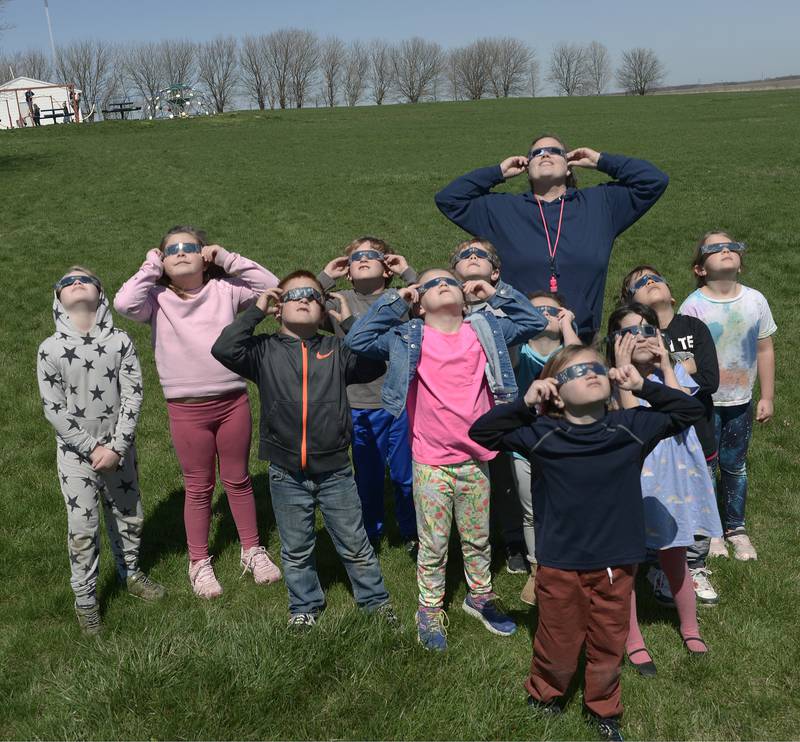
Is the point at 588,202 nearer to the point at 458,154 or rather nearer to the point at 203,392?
the point at 203,392

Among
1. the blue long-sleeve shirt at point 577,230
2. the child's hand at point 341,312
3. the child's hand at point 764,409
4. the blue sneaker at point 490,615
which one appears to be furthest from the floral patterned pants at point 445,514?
the child's hand at point 764,409

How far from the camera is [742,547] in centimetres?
504

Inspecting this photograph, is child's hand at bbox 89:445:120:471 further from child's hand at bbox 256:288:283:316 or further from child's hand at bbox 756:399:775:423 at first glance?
child's hand at bbox 756:399:775:423

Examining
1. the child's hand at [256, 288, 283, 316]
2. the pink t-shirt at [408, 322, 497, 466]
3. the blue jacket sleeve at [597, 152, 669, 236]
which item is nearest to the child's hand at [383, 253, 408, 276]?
the pink t-shirt at [408, 322, 497, 466]

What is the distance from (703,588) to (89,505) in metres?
3.79

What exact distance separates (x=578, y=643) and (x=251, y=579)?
96.0 inches

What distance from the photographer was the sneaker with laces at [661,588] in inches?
176

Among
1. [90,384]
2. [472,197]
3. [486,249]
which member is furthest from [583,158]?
[90,384]

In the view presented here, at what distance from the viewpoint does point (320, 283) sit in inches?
177

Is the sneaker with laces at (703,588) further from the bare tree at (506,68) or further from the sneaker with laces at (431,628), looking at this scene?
the bare tree at (506,68)

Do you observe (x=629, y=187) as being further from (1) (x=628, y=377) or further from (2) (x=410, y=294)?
(1) (x=628, y=377)

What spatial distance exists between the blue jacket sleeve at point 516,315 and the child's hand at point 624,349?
45 centimetres

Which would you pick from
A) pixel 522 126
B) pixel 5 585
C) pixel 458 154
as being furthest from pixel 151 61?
pixel 5 585

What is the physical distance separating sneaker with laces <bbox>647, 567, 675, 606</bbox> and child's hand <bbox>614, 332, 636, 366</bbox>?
157 centimetres
